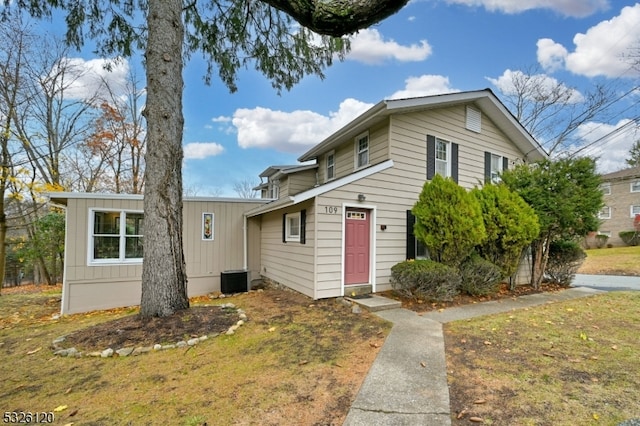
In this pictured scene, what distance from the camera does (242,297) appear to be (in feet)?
27.1

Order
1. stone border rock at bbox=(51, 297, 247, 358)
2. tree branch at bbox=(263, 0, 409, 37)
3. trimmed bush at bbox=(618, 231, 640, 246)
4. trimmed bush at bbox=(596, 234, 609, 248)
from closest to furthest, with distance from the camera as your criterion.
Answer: tree branch at bbox=(263, 0, 409, 37)
stone border rock at bbox=(51, 297, 247, 358)
trimmed bush at bbox=(618, 231, 640, 246)
trimmed bush at bbox=(596, 234, 609, 248)

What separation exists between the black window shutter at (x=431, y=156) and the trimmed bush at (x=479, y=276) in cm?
278

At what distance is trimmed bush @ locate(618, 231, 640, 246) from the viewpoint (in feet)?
73.2

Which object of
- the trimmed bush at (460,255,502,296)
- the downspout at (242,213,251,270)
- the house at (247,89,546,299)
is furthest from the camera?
the downspout at (242,213,251,270)

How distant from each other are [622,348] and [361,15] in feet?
18.1

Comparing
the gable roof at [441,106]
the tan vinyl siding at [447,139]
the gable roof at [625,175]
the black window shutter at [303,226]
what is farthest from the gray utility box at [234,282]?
the gable roof at [625,175]

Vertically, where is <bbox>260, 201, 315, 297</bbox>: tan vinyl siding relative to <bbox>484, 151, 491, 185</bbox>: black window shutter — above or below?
below

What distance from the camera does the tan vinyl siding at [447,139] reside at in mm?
8172

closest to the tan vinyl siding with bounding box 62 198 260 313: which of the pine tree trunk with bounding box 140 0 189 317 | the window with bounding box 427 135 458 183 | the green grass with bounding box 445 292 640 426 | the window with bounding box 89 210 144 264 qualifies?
the window with bounding box 89 210 144 264

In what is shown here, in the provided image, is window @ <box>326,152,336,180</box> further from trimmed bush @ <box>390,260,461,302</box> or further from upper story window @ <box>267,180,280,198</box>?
trimmed bush @ <box>390,260,461,302</box>

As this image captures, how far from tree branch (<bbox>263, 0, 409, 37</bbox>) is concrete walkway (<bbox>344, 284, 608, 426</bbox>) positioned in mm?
3560

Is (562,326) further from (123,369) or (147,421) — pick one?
(123,369)

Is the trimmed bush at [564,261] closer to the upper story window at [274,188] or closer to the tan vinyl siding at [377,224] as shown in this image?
the tan vinyl siding at [377,224]

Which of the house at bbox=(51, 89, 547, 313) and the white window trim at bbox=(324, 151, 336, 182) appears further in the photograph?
the white window trim at bbox=(324, 151, 336, 182)
